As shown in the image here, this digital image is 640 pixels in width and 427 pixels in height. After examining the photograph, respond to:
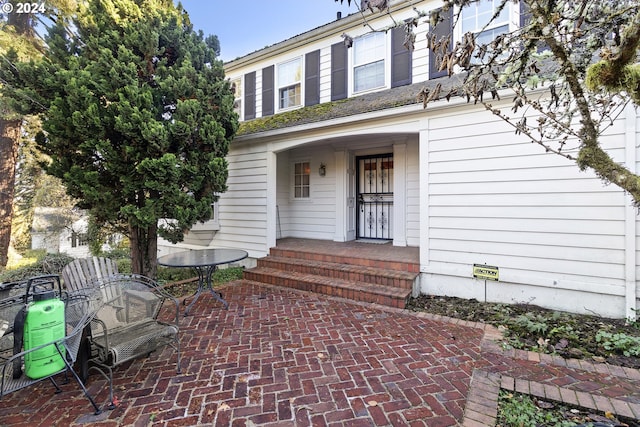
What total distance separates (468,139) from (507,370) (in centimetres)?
330

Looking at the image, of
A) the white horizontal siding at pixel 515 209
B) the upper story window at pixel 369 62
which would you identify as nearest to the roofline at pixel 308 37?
the upper story window at pixel 369 62

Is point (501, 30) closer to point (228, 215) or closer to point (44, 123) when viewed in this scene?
point (228, 215)

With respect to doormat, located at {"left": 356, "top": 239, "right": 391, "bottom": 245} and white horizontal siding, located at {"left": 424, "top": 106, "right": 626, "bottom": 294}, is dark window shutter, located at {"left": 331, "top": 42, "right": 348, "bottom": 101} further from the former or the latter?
doormat, located at {"left": 356, "top": 239, "right": 391, "bottom": 245}

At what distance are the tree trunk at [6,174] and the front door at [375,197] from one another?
10162 mm

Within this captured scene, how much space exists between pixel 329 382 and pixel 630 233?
415 centimetres

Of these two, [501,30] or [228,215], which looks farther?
[228,215]

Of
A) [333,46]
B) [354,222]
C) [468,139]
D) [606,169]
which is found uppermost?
[333,46]

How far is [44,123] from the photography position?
Answer: 14.7 ft

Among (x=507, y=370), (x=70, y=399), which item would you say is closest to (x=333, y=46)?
(x=507, y=370)

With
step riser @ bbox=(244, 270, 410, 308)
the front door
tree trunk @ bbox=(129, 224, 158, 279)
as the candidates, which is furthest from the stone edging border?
tree trunk @ bbox=(129, 224, 158, 279)

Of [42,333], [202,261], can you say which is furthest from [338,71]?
[42,333]

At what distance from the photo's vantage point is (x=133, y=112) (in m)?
4.46

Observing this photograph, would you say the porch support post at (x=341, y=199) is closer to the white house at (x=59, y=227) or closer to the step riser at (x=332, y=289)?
the step riser at (x=332, y=289)

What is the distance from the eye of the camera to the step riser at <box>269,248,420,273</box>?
4996mm
